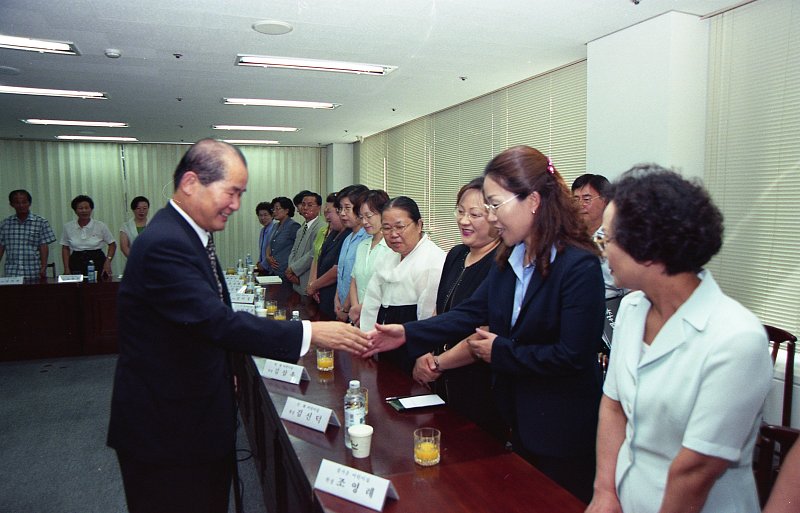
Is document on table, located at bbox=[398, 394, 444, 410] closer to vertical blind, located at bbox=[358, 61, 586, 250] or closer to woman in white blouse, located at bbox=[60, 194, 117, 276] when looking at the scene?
vertical blind, located at bbox=[358, 61, 586, 250]

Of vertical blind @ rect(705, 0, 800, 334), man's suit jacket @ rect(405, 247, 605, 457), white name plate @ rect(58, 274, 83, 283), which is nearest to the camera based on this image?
man's suit jacket @ rect(405, 247, 605, 457)

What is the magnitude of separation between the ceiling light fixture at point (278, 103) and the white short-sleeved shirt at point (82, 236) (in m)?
2.20

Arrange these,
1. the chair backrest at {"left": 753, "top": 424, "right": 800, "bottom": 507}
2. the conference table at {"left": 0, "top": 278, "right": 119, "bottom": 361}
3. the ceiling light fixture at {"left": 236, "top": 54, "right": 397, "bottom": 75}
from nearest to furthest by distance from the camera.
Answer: the chair backrest at {"left": 753, "top": 424, "right": 800, "bottom": 507} → the ceiling light fixture at {"left": 236, "top": 54, "right": 397, "bottom": 75} → the conference table at {"left": 0, "top": 278, "right": 119, "bottom": 361}

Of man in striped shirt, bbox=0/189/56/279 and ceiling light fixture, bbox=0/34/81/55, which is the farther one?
man in striped shirt, bbox=0/189/56/279

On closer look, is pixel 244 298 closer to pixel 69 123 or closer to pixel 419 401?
pixel 419 401

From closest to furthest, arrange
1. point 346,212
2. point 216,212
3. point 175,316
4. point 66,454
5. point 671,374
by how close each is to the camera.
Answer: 1. point 671,374
2. point 175,316
3. point 216,212
4. point 66,454
5. point 346,212

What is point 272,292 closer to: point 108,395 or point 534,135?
point 108,395

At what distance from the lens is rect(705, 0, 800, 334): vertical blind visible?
2.99 m

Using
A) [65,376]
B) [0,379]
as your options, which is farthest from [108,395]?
[0,379]

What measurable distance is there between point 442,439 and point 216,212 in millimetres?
947

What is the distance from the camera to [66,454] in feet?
11.6

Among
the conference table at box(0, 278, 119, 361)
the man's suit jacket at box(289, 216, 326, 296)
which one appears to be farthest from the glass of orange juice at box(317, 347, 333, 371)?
the conference table at box(0, 278, 119, 361)

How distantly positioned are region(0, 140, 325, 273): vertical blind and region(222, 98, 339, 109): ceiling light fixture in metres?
4.05

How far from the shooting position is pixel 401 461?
1.50 metres
